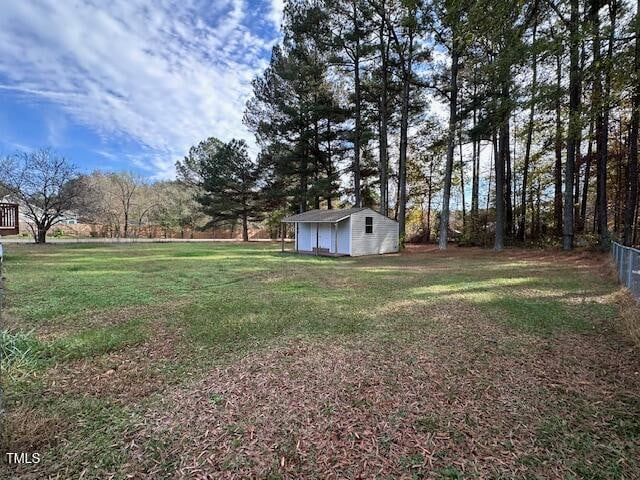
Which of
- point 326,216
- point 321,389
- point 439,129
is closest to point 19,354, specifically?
point 321,389

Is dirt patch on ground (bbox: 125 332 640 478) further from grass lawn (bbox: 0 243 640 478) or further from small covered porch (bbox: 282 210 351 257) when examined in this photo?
small covered porch (bbox: 282 210 351 257)

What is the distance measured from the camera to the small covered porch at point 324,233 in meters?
15.1

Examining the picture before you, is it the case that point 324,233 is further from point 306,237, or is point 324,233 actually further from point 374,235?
point 374,235

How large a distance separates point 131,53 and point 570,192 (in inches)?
664

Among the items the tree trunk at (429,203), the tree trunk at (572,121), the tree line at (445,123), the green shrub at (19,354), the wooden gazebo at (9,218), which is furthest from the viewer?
the tree trunk at (429,203)

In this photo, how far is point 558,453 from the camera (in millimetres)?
1784

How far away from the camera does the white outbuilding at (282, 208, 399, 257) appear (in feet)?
49.2

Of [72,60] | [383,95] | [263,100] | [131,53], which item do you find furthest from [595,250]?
[72,60]

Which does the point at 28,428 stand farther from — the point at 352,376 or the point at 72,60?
the point at 72,60

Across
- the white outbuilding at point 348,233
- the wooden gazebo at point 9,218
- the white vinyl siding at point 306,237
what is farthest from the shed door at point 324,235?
the wooden gazebo at point 9,218

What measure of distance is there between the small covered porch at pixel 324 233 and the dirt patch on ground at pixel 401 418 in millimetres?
11856

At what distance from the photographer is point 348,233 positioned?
1501cm

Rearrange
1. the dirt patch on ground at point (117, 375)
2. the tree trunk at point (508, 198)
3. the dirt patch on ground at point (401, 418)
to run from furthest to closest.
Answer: the tree trunk at point (508, 198) < the dirt patch on ground at point (117, 375) < the dirt patch on ground at point (401, 418)

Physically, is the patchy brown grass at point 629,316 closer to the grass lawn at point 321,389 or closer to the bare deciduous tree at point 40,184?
the grass lawn at point 321,389
